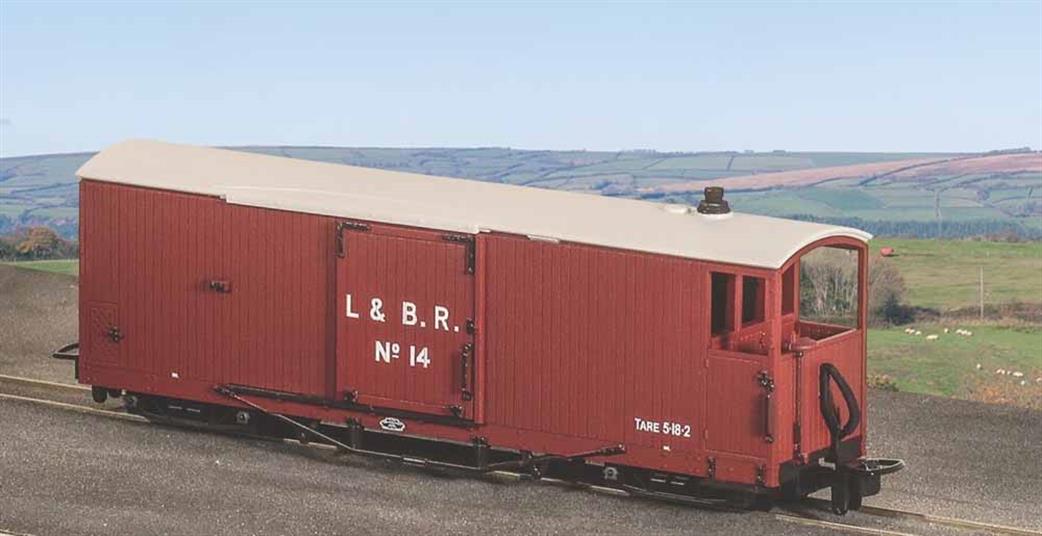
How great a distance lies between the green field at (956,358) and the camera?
27328 mm

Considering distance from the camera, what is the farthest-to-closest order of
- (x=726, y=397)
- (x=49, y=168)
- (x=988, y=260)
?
1. (x=49, y=168)
2. (x=988, y=260)
3. (x=726, y=397)

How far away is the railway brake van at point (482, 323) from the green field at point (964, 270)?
1718cm

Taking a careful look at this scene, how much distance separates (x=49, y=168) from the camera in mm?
77375

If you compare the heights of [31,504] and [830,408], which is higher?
[830,408]

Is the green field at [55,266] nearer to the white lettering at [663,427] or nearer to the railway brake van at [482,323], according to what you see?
the railway brake van at [482,323]

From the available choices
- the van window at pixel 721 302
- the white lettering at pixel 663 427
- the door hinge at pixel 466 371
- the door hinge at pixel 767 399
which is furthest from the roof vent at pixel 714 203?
the door hinge at pixel 466 371

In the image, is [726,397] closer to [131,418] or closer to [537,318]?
[537,318]

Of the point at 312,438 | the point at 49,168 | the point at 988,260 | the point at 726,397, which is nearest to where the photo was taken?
the point at 726,397

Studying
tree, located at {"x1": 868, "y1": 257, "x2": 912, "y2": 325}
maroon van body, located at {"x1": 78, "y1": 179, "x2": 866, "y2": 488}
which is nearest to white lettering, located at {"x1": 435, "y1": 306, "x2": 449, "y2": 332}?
maroon van body, located at {"x1": 78, "y1": 179, "x2": 866, "y2": 488}

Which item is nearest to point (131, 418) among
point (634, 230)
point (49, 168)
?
point (634, 230)

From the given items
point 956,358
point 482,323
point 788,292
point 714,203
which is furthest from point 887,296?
point 482,323

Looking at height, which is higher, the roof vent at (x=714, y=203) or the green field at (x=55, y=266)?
the roof vent at (x=714, y=203)

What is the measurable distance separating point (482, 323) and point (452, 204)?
1669 mm

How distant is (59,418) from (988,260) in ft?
89.9
